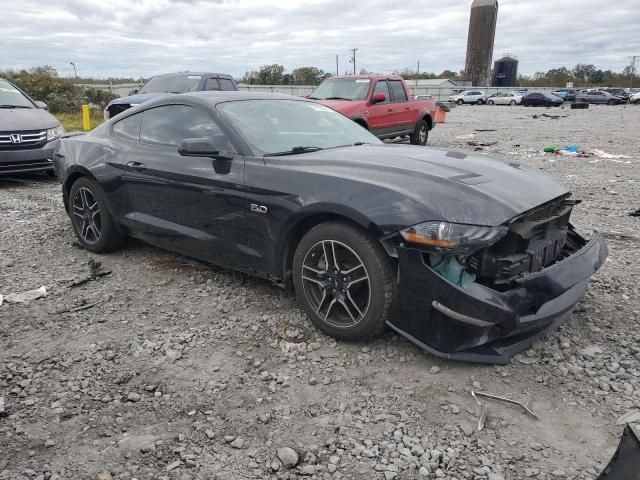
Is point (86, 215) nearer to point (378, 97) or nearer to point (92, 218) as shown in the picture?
point (92, 218)

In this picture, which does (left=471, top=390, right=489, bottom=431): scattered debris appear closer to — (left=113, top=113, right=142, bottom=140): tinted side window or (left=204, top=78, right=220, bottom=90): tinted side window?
(left=113, top=113, right=142, bottom=140): tinted side window

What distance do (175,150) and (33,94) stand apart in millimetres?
23427

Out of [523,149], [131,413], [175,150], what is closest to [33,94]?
[523,149]

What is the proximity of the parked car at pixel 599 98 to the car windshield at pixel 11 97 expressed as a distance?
44.7 meters

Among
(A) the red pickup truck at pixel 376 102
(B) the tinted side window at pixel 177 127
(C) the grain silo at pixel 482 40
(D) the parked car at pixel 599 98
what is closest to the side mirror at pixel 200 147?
(B) the tinted side window at pixel 177 127

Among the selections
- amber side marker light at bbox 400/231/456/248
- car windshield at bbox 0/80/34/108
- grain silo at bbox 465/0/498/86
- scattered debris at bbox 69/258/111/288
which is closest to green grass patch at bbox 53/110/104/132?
car windshield at bbox 0/80/34/108

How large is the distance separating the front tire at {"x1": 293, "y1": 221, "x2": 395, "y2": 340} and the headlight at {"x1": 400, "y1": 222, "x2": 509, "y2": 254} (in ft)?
0.94

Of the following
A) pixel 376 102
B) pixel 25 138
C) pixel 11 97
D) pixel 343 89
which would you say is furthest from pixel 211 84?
pixel 25 138

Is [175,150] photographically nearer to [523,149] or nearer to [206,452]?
[206,452]

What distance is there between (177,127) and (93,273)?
1.43 metres

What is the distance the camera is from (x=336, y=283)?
3184 mm

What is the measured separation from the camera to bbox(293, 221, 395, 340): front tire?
297 centimetres

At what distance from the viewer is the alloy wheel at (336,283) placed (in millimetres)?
3098

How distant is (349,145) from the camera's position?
4117 mm
